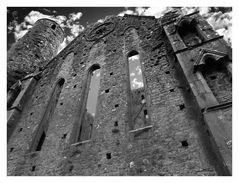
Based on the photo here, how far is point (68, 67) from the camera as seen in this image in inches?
337

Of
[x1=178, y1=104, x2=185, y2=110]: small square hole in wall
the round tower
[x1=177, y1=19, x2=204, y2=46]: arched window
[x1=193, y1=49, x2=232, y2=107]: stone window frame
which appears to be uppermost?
the round tower

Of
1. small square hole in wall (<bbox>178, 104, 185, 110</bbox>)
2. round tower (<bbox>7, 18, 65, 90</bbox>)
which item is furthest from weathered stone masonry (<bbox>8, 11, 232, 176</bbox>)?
round tower (<bbox>7, 18, 65, 90</bbox>)

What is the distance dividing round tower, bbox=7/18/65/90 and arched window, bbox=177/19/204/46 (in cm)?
766

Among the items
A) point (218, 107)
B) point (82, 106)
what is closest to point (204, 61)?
point (218, 107)

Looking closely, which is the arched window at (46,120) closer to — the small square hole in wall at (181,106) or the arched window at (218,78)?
the small square hole in wall at (181,106)

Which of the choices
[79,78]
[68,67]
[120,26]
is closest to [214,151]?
[79,78]

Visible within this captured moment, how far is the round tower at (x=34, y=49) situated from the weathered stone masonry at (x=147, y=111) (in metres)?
1.20

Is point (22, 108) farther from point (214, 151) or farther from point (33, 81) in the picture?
point (214, 151)

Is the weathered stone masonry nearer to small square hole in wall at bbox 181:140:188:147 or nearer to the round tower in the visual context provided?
small square hole in wall at bbox 181:140:188:147

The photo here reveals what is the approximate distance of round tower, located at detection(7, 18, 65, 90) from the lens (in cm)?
927

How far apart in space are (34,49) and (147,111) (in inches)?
353

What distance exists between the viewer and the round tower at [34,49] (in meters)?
9.27

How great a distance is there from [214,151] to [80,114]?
13.9 ft

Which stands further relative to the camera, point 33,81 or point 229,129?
point 33,81
